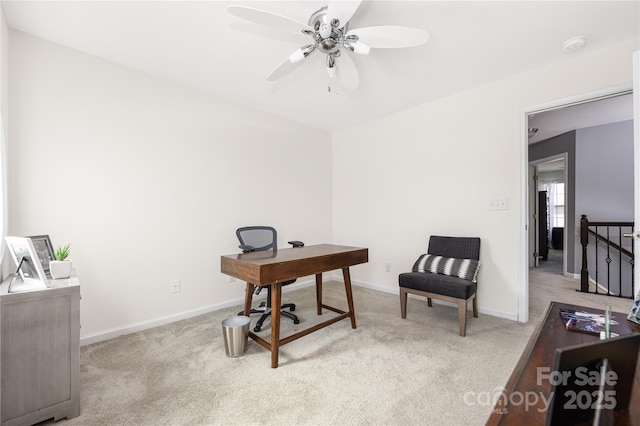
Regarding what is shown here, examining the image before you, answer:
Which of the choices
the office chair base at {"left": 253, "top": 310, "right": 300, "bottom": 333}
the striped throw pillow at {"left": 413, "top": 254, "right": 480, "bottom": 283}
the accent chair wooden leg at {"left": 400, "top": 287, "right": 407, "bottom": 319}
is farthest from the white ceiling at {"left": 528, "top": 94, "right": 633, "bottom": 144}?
the office chair base at {"left": 253, "top": 310, "right": 300, "bottom": 333}

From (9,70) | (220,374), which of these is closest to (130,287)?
(220,374)

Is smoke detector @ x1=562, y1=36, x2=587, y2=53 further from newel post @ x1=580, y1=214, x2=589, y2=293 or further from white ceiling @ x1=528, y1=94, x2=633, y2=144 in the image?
newel post @ x1=580, y1=214, x2=589, y2=293

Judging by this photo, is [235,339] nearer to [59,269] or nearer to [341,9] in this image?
[59,269]

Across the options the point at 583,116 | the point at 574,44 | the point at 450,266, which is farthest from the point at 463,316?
the point at 583,116

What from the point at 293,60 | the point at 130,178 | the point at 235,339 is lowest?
the point at 235,339

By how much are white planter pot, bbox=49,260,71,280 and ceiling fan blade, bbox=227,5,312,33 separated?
1718 millimetres

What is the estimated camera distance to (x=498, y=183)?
2861 mm

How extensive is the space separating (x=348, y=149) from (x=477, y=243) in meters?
2.22

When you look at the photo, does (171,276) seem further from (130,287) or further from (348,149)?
(348,149)

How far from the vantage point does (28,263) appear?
1.55 metres

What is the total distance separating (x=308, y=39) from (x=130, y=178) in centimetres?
194

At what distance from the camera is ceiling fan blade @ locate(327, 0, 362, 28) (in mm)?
1448

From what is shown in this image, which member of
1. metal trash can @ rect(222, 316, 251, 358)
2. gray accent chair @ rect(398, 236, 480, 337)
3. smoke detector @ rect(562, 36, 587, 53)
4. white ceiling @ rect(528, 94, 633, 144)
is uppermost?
white ceiling @ rect(528, 94, 633, 144)

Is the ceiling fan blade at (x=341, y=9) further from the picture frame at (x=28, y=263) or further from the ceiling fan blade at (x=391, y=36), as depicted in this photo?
the picture frame at (x=28, y=263)
